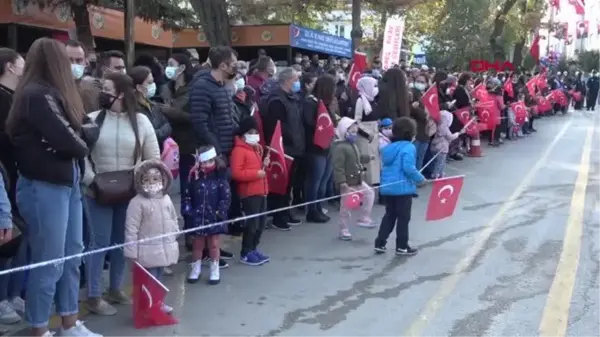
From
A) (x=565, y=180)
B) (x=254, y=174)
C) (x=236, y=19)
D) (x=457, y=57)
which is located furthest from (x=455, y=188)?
(x=457, y=57)

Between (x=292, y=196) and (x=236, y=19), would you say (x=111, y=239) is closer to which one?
(x=292, y=196)

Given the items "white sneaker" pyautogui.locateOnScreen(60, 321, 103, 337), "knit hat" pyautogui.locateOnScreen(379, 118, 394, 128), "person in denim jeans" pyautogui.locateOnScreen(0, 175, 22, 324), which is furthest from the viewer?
"knit hat" pyautogui.locateOnScreen(379, 118, 394, 128)

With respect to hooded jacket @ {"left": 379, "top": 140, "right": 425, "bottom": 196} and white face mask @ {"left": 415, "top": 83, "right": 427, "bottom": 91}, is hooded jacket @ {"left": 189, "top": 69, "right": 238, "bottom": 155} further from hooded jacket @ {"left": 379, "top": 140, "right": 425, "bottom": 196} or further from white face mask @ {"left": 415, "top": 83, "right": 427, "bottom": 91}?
white face mask @ {"left": 415, "top": 83, "right": 427, "bottom": 91}

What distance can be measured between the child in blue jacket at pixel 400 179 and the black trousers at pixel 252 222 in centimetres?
124

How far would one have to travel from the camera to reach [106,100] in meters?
5.22

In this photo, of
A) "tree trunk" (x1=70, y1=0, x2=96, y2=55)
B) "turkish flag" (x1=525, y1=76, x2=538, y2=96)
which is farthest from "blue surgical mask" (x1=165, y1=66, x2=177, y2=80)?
"turkish flag" (x1=525, y1=76, x2=538, y2=96)

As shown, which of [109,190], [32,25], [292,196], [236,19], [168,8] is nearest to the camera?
[109,190]

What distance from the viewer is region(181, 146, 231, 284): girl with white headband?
20.0 feet

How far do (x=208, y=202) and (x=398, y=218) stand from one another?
2.13 meters

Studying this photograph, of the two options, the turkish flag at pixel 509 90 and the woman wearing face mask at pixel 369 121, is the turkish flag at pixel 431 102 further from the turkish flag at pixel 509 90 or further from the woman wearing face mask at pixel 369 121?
the turkish flag at pixel 509 90

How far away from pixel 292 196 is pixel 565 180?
5.39 meters

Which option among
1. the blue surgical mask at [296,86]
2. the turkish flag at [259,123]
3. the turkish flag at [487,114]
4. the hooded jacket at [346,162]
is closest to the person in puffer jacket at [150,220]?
the turkish flag at [259,123]

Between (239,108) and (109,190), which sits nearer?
(109,190)

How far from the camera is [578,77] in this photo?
1393 inches
